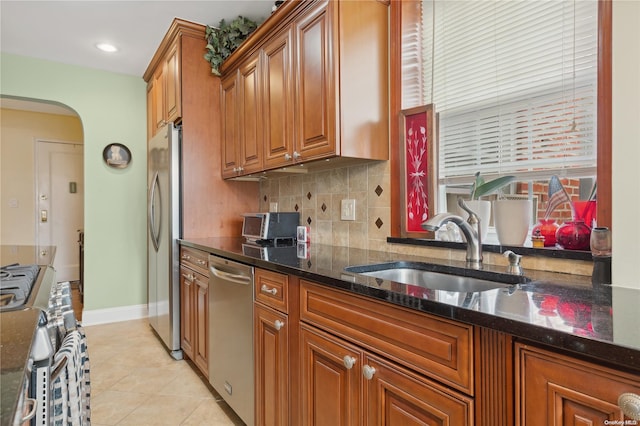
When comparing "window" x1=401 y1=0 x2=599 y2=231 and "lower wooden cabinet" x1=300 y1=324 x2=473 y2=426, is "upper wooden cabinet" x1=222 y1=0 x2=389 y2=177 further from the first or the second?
"lower wooden cabinet" x1=300 y1=324 x2=473 y2=426

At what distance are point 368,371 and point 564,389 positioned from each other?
54cm

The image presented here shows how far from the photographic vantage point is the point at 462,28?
1.79 meters

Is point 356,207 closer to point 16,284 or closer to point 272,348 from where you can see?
point 272,348

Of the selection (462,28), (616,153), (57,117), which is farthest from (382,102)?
(57,117)

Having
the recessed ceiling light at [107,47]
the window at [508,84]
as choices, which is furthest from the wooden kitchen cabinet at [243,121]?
the recessed ceiling light at [107,47]

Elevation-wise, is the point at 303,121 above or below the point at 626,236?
above

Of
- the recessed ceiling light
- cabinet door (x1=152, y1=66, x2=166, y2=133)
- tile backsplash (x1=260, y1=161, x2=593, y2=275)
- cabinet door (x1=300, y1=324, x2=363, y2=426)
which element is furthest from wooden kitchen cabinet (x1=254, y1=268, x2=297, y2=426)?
the recessed ceiling light

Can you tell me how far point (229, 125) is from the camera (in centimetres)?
294

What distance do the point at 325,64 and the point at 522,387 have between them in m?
1.60

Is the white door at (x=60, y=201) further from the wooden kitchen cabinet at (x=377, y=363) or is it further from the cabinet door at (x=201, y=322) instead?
the wooden kitchen cabinet at (x=377, y=363)

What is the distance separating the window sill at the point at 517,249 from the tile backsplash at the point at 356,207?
0.07ft

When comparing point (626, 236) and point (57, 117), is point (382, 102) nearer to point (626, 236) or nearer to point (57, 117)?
point (626, 236)

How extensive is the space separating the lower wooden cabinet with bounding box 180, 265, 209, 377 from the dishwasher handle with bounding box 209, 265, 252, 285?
22cm

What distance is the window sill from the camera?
4.15 feet
